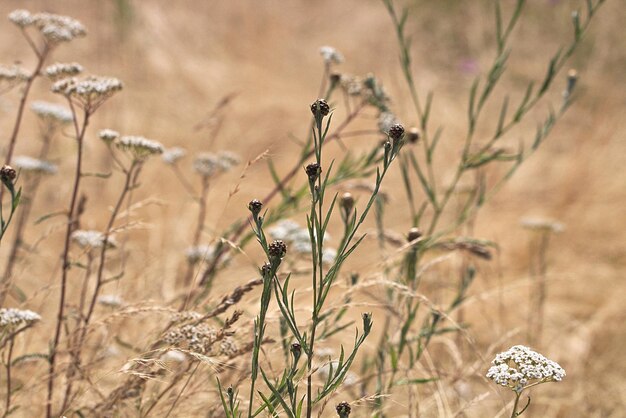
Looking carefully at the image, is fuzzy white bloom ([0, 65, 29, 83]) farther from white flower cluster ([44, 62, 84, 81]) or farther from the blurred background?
the blurred background

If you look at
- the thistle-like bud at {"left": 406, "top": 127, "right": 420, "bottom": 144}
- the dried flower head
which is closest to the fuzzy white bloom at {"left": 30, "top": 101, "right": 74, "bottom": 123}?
the dried flower head

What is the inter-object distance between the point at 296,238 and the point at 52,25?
928 millimetres

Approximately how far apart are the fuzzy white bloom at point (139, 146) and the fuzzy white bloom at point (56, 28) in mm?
439

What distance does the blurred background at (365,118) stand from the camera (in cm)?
378

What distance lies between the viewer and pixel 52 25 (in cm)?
210

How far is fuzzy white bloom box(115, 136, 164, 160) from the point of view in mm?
1787

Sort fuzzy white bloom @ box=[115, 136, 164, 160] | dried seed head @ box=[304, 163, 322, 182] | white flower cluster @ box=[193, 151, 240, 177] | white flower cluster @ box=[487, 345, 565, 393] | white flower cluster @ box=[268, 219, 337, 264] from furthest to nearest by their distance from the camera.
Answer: white flower cluster @ box=[193, 151, 240, 177] < white flower cluster @ box=[268, 219, 337, 264] < fuzzy white bloom @ box=[115, 136, 164, 160] < white flower cluster @ box=[487, 345, 565, 393] < dried seed head @ box=[304, 163, 322, 182]

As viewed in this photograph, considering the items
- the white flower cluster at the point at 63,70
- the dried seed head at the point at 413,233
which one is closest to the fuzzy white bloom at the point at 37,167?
the white flower cluster at the point at 63,70

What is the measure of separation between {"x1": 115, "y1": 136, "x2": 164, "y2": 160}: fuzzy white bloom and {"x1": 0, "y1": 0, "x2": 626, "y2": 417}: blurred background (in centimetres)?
28

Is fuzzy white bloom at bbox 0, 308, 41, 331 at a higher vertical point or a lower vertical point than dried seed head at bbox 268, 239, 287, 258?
lower

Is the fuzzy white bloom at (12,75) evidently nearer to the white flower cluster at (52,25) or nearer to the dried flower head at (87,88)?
the white flower cluster at (52,25)

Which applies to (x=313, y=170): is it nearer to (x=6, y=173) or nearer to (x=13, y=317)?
(x=6, y=173)

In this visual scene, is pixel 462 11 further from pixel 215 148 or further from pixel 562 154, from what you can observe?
pixel 215 148

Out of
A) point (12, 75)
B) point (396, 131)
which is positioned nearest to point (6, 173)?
point (396, 131)
